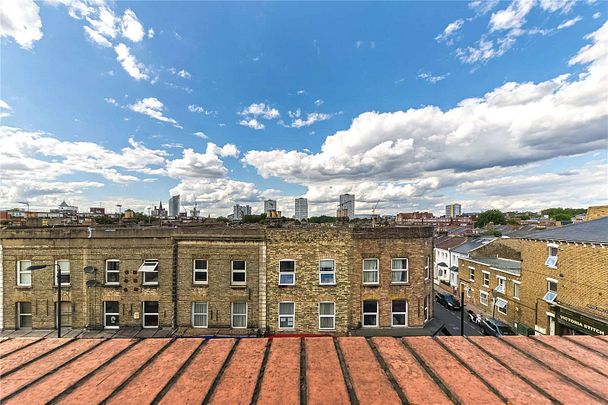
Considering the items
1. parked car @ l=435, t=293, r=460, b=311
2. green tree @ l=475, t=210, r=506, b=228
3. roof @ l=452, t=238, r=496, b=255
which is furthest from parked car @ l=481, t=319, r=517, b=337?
green tree @ l=475, t=210, r=506, b=228

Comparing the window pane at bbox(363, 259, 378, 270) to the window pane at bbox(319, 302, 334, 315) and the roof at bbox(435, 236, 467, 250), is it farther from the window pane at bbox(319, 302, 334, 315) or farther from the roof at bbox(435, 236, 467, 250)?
the roof at bbox(435, 236, 467, 250)

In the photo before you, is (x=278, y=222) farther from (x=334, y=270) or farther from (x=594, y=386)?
(x=594, y=386)

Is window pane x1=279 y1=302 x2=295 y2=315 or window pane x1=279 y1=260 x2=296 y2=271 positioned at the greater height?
window pane x1=279 y1=260 x2=296 y2=271

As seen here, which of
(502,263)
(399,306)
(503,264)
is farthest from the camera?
(502,263)

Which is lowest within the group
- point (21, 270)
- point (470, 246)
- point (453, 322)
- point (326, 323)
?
point (453, 322)

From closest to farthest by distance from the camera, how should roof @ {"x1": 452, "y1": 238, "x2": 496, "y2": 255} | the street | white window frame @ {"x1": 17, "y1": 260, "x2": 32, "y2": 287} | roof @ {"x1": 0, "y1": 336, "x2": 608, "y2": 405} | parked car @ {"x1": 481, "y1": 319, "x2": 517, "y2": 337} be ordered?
roof @ {"x1": 0, "y1": 336, "x2": 608, "y2": 405} → white window frame @ {"x1": 17, "y1": 260, "x2": 32, "y2": 287} → parked car @ {"x1": 481, "y1": 319, "x2": 517, "y2": 337} → the street → roof @ {"x1": 452, "y1": 238, "x2": 496, "y2": 255}

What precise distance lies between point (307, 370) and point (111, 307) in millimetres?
18562

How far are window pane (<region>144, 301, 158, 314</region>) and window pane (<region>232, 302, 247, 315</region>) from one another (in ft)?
15.7

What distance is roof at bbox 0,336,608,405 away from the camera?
2.66 meters

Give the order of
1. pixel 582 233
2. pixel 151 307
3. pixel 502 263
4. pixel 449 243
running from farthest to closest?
pixel 449 243 < pixel 502 263 < pixel 582 233 < pixel 151 307

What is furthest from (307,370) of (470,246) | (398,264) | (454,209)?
(454,209)

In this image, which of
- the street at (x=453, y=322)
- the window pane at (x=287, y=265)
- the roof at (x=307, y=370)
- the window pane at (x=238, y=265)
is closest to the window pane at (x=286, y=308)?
the window pane at (x=287, y=265)

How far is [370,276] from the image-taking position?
55.3 feet

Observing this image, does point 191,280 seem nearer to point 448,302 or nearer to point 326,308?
point 326,308
